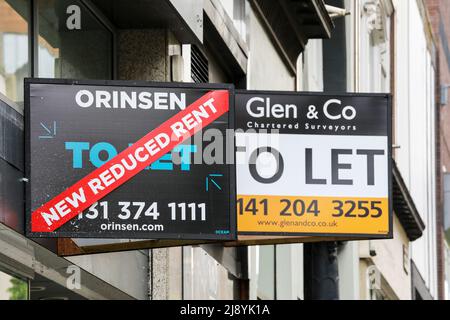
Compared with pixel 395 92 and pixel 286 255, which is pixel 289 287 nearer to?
pixel 286 255

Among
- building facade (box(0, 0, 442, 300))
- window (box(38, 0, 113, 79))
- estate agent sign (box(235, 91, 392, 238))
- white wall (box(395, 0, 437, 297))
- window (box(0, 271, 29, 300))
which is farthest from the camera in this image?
white wall (box(395, 0, 437, 297))

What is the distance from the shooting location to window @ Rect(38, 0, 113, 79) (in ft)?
43.1

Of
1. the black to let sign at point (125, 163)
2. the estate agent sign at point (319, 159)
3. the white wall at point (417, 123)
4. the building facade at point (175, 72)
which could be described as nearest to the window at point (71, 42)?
the building facade at point (175, 72)

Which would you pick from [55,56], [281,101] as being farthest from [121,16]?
[281,101]

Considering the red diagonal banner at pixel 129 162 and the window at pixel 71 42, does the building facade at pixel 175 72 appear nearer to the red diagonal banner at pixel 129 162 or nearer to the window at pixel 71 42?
the window at pixel 71 42

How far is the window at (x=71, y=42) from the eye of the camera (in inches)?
517

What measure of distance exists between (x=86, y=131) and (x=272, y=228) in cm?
260

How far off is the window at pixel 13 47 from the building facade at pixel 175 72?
0.04 feet

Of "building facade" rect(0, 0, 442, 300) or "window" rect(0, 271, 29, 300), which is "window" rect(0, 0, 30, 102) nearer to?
"building facade" rect(0, 0, 442, 300)

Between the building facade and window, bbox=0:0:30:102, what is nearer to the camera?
window, bbox=0:0:30:102

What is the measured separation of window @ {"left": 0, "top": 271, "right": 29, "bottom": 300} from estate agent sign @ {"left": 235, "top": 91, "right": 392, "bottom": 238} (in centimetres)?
203

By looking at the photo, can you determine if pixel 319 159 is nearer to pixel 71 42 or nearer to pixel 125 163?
pixel 125 163

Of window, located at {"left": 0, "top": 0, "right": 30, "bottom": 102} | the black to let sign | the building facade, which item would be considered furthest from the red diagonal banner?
window, located at {"left": 0, "top": 0, "right": 30, "bottom": 102}

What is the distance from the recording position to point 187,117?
11.2 meters
